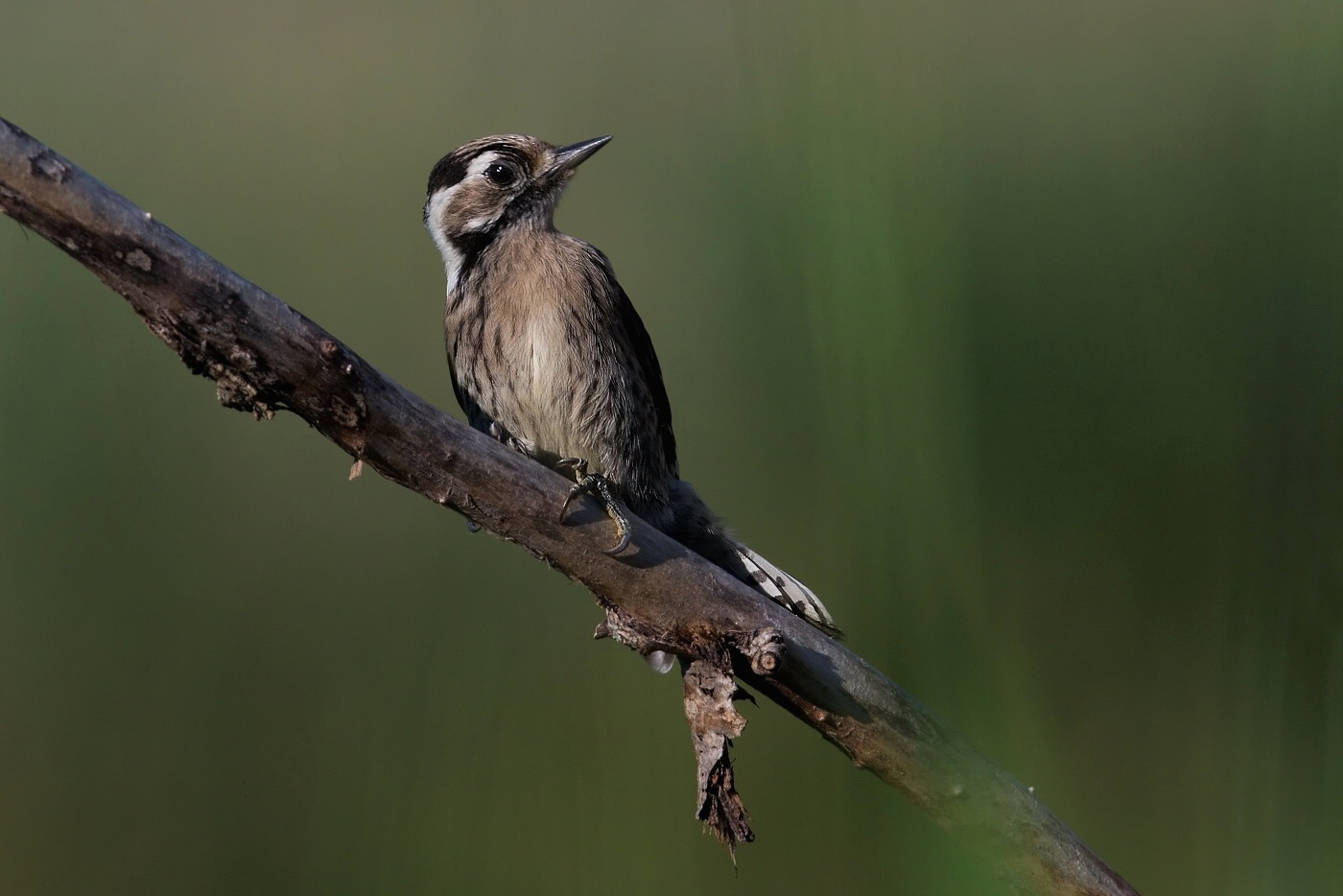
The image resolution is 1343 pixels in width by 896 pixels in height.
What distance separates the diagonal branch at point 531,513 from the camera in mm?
1276

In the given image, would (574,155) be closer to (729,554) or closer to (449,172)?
(449,172)

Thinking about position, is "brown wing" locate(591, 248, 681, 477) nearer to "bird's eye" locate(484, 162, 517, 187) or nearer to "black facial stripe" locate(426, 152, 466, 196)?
"bird's eye" locate(484, 162, 517, 187)

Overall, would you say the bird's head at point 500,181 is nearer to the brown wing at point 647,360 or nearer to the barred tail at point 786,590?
the brown wing at point 647,360

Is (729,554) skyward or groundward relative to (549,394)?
groundward

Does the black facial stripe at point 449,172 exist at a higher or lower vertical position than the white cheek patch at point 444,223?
higher

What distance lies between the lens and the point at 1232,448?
1233 mm

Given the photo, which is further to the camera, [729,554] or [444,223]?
[444,223]

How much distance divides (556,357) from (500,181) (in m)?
0.67

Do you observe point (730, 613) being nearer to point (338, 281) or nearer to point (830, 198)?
point (830, 198)

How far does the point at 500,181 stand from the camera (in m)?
3.13

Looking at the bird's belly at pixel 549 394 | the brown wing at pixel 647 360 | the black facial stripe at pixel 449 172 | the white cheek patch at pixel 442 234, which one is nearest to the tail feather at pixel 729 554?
the brown wing at pixel 647 360

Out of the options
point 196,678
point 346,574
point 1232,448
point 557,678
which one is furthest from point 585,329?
point 1232,448

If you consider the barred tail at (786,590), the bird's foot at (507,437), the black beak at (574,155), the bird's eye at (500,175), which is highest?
the black beak at (574,155)

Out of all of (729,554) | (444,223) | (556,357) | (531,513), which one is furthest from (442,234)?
(531,513)
